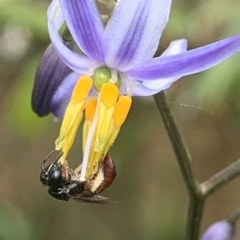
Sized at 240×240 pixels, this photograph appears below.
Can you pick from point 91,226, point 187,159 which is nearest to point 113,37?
point 187,159

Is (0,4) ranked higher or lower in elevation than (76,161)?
higher

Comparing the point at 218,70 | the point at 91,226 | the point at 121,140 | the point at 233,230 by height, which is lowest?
the point at 91,226

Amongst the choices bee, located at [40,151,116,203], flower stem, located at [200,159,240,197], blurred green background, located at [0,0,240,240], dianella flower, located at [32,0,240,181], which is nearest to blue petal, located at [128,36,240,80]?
dianella flower, located at [32,0,240,181]

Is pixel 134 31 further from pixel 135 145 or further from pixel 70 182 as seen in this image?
pixel 135 145

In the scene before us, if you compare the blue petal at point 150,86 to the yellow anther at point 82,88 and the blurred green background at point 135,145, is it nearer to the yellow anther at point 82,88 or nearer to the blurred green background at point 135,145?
the yellow anther at point 82,88

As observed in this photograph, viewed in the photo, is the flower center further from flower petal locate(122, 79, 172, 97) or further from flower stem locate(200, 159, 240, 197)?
flower stem locate(200, 159, 240, 197)

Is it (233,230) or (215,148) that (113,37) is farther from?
(215,148)

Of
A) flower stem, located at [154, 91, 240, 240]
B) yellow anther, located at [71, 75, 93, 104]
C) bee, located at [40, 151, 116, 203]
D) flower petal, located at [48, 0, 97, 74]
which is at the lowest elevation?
flower stem, located at [154, 91, 240, 240]

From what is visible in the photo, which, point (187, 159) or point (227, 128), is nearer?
point (187, 159)
